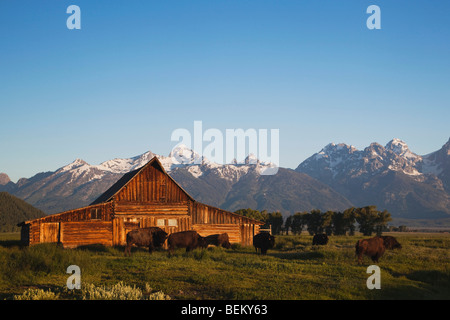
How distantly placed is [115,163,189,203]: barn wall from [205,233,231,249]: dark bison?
4.82 meters

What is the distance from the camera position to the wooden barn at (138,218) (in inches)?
1414

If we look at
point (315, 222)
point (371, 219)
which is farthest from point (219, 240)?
point (315, 222)

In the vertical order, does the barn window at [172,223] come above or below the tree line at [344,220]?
above

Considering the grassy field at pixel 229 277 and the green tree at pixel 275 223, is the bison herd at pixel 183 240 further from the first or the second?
the green tree at pixel 275 223

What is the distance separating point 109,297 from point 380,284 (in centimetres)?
1072

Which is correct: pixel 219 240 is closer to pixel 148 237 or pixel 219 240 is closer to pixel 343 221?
pixel 148 237

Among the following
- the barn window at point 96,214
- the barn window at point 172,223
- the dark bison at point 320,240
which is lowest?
the dark bison at point 320,240

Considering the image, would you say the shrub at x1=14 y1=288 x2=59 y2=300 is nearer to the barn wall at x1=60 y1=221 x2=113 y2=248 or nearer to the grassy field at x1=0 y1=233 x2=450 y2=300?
the grassy field at x1=0 y1=233 x2=450 y2=300

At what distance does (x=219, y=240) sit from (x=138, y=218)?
25.3 feet

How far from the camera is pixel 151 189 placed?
3938 cm

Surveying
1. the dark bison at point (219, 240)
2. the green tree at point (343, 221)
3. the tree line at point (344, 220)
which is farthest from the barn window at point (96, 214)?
the green tree at point (343, 221)

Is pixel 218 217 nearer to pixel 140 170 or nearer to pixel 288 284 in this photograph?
pixel 140 170

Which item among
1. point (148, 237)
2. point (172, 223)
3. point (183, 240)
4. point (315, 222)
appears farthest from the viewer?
point (315, 222)
